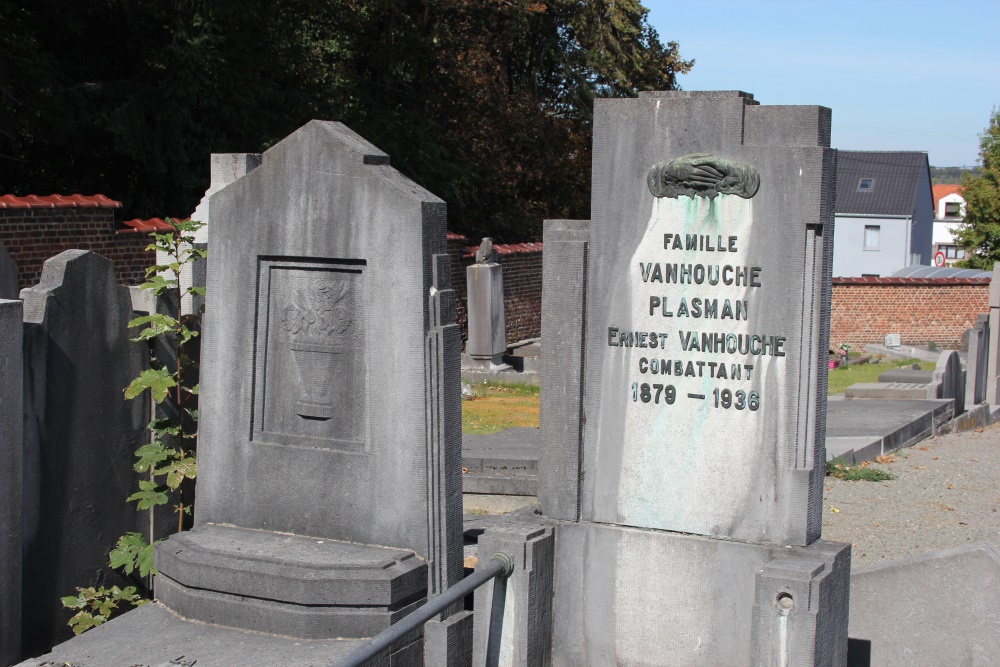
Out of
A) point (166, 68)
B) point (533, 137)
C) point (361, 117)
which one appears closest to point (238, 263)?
point (166, 68)

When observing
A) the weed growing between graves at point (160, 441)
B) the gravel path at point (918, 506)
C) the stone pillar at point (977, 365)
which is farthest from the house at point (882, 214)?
the weed growing between graves at point (160, 441)

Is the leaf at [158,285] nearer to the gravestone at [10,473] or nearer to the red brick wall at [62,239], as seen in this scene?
the gravestone at [10,473]

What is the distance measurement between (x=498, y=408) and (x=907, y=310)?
63.9 feet

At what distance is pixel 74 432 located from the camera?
5.29 metres

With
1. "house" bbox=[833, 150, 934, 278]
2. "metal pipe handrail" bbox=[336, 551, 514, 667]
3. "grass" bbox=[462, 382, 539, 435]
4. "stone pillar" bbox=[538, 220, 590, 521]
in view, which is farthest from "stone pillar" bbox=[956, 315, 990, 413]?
"house" bbox=[833, 150, 934, 278]

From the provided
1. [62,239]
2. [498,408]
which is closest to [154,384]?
[62,239]

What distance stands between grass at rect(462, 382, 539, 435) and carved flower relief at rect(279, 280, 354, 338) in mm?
6687

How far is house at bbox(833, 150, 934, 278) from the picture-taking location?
52719 mm

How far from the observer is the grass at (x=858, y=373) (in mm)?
20000

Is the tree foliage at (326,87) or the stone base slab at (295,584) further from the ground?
the tree foliage at (326,87)

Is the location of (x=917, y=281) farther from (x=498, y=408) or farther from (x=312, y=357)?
(x=312, y=357)

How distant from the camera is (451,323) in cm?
473

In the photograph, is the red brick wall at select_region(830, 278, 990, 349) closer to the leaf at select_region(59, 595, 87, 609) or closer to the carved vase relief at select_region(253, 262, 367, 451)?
the carved vase relief at select_region(253, 262, 367, 451)

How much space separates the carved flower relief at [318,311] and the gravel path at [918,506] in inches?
156
